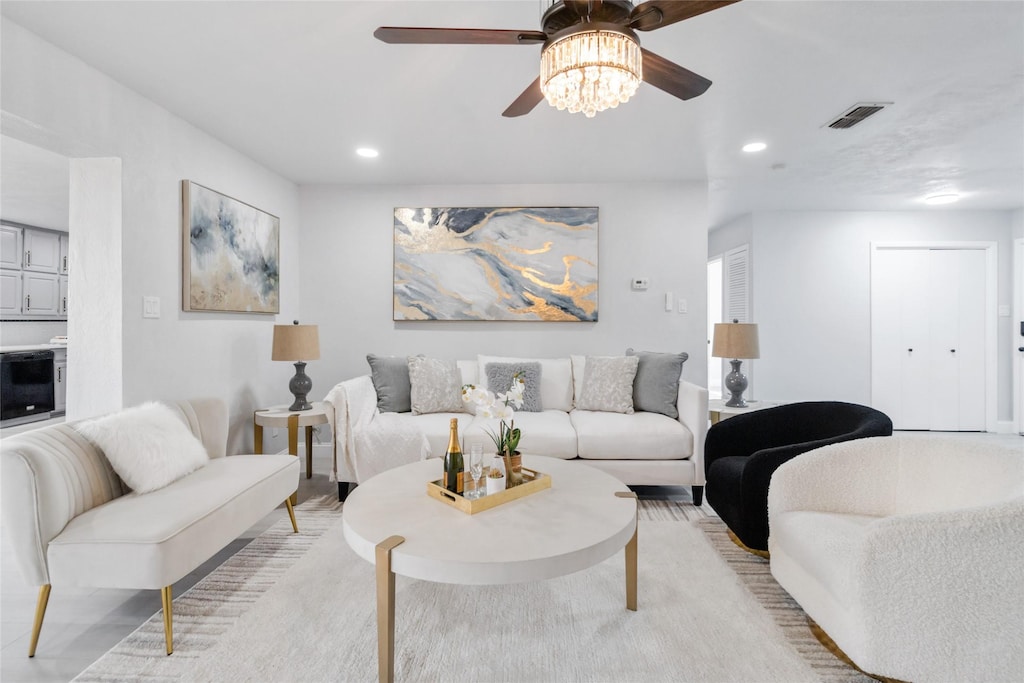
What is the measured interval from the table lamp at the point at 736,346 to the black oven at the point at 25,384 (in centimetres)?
684

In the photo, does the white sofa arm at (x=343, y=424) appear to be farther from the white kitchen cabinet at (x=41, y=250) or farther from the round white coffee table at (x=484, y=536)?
the white kitchen cabinet at (x=41, y=250)

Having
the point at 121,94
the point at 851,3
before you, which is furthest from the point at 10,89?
the point at 851,3

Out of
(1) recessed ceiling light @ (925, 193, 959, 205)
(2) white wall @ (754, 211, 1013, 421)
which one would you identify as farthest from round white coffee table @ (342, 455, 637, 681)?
(1) recessed ceiling light @ (925, 193, 959, 205)

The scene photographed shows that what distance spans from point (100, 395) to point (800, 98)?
3964 mm

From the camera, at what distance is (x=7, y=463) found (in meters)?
1.61

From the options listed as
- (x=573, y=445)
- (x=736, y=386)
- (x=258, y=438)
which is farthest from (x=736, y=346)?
(x=258, y=438)

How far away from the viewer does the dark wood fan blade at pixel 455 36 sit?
4.57ft

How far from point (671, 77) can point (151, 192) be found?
2.71 m

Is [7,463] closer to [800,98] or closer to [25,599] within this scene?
[25,599]

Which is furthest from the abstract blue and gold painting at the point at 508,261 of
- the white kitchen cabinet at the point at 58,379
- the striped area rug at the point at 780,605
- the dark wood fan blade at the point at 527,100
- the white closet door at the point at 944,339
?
the white kitchen cabinet at the point at 58,379

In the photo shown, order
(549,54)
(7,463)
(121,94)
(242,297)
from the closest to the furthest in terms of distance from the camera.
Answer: (549,54) < (7,463) < (121,94) < (242,297)

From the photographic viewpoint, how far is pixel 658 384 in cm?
341

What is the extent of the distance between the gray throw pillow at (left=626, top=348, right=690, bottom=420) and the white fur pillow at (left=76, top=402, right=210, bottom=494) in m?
2.67

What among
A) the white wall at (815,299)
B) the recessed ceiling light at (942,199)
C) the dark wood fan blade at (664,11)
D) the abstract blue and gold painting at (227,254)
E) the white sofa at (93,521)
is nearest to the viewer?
the dark wood fan blade at (664,11)
